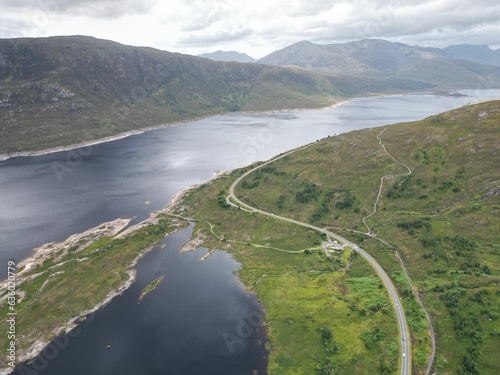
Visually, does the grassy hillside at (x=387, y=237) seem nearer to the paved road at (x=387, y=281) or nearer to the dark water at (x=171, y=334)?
the paved road at (x=387, y=281)

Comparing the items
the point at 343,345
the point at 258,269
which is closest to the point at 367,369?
the point at 343,345

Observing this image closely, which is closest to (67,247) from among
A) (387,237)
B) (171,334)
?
(171,334)

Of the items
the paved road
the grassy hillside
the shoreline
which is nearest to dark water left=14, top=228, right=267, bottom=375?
the shoreline

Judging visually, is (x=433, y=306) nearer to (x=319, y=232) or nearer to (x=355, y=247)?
(x=355, y=247)

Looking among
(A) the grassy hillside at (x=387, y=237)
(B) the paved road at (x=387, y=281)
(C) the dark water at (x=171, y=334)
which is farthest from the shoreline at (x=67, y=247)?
(B) the paved road at (x=387, y=281)

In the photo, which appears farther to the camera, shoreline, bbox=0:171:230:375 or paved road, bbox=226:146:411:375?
shoreline, bbox=0:171:230:375

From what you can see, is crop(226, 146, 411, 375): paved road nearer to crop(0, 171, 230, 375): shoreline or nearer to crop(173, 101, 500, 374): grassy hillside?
crop(173, 101, 500, 374): grassy hillside
